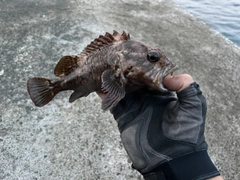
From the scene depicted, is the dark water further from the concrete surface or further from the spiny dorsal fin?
the spiny dorsal fin

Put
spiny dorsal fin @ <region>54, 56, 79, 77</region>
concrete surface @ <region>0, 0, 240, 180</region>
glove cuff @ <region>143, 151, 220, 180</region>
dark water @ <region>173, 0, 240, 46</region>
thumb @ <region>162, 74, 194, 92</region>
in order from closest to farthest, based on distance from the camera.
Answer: glove cuff @ <region>143, 151, 220, 180</region>, thumb @ <region>162, 74, 194, 92</region>, spiny dorsal fin @ <region>54, 56, 79, 77</region>, concrete surface @ <region>0, 0, 240, 180</region>, dark water @ <region>173, 0, 240, 46</region>

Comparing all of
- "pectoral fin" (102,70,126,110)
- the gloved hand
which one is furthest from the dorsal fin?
the gloved hand

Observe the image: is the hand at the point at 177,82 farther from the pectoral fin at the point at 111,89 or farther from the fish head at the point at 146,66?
the pectoral fin at the point at 111,89

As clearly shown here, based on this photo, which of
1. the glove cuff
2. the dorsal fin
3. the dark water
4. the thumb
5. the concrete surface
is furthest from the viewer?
the dark water

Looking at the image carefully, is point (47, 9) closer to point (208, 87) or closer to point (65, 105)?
point (65, 105)

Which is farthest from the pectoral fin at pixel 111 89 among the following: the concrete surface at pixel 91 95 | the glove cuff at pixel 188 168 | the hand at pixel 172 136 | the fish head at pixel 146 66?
the concrete surface at pixel 91 95

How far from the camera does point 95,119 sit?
Result: 4258 millimetres

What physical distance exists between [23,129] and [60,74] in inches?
49.9

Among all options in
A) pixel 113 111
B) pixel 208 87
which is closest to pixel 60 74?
pixel 113 111

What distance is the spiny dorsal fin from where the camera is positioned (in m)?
3.05

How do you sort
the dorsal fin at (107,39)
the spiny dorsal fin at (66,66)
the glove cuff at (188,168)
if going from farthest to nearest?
the spiny dorsal fin at (66,66), the dorsal fin at (107,39), the glove cuff at (188,168)

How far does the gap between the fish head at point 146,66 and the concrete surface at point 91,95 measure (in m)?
1.51

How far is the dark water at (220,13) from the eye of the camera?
9.76m

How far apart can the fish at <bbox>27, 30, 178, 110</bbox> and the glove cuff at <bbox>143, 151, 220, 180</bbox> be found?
623 mm
